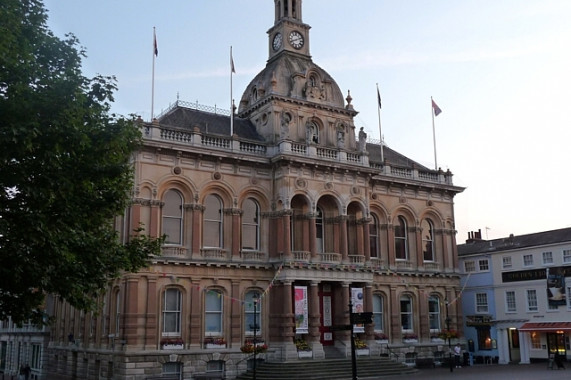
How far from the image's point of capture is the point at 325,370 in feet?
117

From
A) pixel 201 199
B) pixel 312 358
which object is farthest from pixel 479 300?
pixel 201 199

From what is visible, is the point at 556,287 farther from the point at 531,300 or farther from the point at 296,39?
the point at 296,39

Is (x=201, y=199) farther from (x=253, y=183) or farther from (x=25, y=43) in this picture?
(x=25, y=43)

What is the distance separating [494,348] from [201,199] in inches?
1003

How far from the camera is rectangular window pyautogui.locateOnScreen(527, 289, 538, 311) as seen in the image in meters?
45.3

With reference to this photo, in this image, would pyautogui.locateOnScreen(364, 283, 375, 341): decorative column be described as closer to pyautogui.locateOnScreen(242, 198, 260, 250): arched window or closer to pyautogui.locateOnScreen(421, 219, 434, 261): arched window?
pyautogui.locateOnScreen(242, 198, 260, 250): arched window

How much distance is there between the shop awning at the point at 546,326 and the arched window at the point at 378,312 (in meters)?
10.2

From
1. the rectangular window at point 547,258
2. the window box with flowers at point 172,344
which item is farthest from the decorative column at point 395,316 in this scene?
the window box with flowers at point 172,344

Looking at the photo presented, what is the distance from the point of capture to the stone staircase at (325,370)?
3462cm

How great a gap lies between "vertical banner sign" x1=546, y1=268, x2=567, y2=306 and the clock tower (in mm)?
23590

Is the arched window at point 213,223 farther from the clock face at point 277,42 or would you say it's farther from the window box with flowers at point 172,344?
the clock face at point 277,42

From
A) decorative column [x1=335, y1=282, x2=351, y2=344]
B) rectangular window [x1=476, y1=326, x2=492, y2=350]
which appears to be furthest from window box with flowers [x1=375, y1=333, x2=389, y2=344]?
rectangular window [x1=476, y1=326, x2=492, y2=350]

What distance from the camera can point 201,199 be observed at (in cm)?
3800

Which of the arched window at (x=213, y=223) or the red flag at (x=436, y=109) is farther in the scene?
the red flag at (x=436, y=109)
